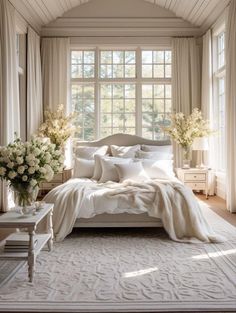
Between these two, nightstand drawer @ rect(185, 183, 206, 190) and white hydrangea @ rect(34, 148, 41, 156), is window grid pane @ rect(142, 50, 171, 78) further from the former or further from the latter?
white hydrangea @ rect(34, 148, 41, 156)

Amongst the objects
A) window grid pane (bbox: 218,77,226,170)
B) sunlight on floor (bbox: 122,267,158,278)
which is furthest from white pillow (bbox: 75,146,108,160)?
sunlight on floor (bbox: 122,267,158,278)

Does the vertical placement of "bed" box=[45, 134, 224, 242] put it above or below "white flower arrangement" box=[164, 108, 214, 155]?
below

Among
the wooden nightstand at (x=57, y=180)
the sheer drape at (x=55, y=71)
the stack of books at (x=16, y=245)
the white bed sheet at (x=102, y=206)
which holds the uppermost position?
the sheer drape at (x=55, y=71)

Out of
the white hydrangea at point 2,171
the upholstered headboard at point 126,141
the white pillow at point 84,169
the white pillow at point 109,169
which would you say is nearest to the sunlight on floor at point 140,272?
the white hydrangea at point 2,171

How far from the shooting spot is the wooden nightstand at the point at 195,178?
6.73 metres

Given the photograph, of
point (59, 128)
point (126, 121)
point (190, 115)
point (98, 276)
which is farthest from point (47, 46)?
point (98, 276)

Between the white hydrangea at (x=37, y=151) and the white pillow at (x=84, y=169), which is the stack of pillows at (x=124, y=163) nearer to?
the white pillow at (x=84, y=169)

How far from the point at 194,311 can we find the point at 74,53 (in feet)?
21.8

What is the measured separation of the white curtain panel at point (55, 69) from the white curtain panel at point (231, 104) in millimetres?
3458

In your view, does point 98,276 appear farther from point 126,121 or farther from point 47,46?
point 47,46

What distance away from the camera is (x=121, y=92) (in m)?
7.98

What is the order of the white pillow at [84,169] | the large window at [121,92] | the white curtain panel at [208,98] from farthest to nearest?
the large window at [121,92] < the white curtain panel at [208,98] < the white pillow at [84,169]

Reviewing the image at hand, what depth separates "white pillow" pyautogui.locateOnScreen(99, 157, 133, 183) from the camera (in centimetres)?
539

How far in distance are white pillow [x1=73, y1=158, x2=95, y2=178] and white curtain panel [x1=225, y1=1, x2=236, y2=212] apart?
2.29 meters
